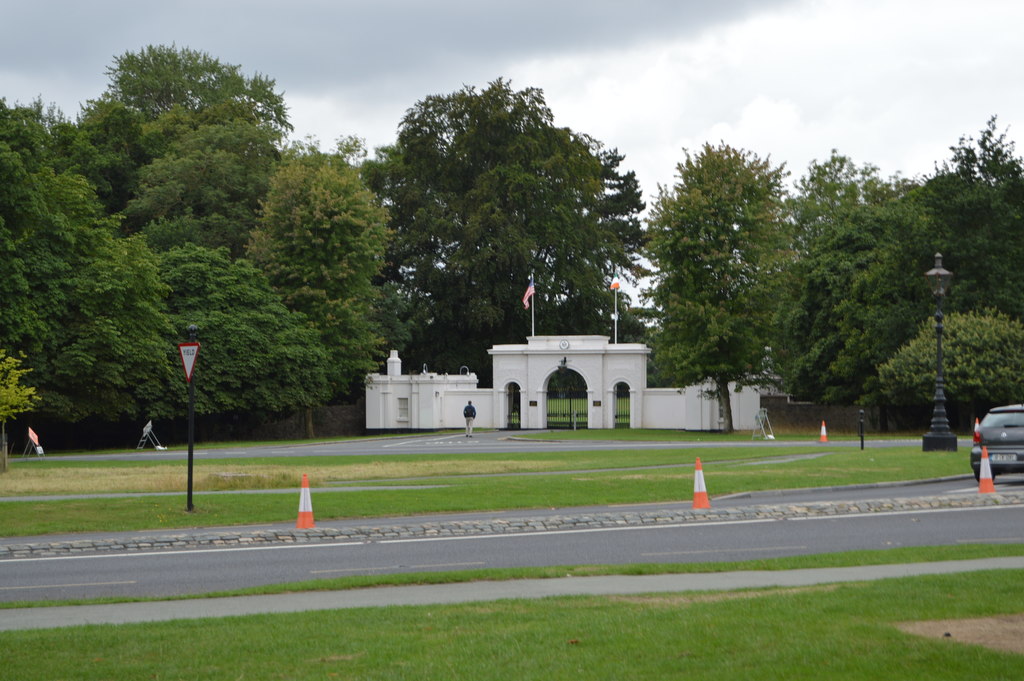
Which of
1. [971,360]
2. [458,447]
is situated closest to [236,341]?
[458,447]

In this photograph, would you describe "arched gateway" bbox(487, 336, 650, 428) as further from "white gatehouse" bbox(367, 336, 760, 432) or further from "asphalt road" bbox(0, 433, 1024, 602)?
"asphalt road" bbox(0, 433, 1024, 602)

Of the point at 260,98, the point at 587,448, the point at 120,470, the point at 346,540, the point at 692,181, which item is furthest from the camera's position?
the point at 260,98

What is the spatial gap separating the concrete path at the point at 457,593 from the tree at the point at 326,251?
5070cm

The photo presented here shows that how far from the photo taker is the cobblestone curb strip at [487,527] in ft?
54.0

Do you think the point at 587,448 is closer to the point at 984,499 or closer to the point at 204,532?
the point at 984,499

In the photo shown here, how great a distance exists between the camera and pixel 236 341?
56438 millimetres

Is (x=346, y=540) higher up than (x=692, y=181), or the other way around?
(x=692, y=181)

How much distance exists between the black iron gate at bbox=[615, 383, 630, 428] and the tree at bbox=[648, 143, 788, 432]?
6.45m

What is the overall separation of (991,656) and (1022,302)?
47.2 m

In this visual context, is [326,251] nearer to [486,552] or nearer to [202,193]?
[202,193]

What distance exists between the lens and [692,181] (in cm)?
5628

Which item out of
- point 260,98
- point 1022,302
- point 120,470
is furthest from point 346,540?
point 260,98

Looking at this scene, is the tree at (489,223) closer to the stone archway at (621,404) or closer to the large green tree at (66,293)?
the stone archway at (621,404)

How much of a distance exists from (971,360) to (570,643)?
43.4 meters
